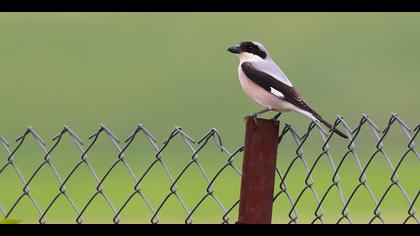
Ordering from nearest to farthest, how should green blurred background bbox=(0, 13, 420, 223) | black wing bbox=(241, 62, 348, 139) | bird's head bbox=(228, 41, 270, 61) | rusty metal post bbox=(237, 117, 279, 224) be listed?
rusty metal post bbox=(237, 117, 279, 224) → black wing bbox=(241, 62, 348, 139) → bird's head bbox=(228, 41, 270, 61) → green blurred background bbox=(0, 13, 420, 223)

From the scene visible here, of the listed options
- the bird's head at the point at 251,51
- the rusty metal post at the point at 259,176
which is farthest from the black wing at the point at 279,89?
the rusty metal post at the point at 259,176

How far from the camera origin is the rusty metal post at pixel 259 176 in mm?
4742

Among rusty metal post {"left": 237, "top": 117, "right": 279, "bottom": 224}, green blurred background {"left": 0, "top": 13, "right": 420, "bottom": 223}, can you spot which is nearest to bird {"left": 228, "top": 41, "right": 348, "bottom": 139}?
rusty metal post {"left": 237, "top": 117, "right": 279, "bottom": 224}

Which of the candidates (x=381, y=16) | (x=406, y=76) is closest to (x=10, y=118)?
(x=406, y=76)

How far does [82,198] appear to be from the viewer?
62.5ft

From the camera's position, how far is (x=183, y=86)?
27359 mm

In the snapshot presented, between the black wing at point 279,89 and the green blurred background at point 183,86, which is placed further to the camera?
the green blurred background at point 183,86

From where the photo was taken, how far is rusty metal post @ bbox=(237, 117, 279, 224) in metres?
4.74

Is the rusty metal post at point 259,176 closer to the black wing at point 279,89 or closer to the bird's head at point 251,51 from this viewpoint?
the black wing at point 279,89

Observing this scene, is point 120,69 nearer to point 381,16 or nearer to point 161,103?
point 161,103

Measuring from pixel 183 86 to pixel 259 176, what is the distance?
22.7 metres

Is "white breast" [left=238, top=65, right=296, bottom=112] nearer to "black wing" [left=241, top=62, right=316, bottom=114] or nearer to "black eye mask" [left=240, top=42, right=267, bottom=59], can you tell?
"black wing" [left=241, top=62, right=316, bottom=114]

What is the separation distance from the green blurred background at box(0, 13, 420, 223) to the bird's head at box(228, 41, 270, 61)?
10430mm

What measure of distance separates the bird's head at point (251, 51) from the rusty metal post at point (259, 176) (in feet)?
6.91
